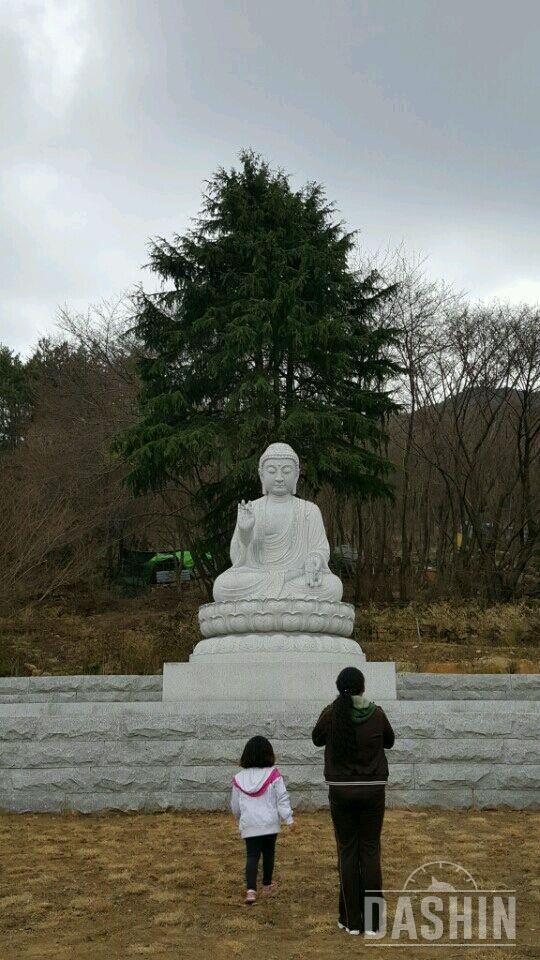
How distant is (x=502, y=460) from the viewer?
68.0 feet

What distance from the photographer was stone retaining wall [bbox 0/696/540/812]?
688cm

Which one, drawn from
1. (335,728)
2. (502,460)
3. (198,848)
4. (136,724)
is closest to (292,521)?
(136,724)

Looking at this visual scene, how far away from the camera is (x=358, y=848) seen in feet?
14.3

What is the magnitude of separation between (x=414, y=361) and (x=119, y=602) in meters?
8.14

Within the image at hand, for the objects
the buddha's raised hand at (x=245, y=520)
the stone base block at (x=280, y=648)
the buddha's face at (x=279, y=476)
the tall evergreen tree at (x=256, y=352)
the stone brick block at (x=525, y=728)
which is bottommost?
the stone brick block at (x=525, y=728)

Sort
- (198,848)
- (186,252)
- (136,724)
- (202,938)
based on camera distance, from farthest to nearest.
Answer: (186,252) → (136,724) → (198,848) → (202,938)

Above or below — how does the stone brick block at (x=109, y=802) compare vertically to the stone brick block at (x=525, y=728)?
below

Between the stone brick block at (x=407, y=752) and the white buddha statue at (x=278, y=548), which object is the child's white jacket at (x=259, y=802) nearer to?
the stone brick block at (x=407, y=752)

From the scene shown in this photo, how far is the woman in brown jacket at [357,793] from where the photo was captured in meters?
4.30

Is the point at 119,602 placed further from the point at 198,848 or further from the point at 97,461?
the point at 198,848

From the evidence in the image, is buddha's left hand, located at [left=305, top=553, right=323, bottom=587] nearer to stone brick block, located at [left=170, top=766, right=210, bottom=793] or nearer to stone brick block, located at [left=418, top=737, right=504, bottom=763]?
stone brick block, located at [left=418, top=737, right=504, bottom=763]

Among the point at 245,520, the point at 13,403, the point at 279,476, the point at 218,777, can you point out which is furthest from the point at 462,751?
the point at 13,403

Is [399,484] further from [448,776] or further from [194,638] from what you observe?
[448,776]

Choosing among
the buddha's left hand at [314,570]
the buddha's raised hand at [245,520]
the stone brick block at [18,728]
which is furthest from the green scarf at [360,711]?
the buddha's raised hand at [245,520]
